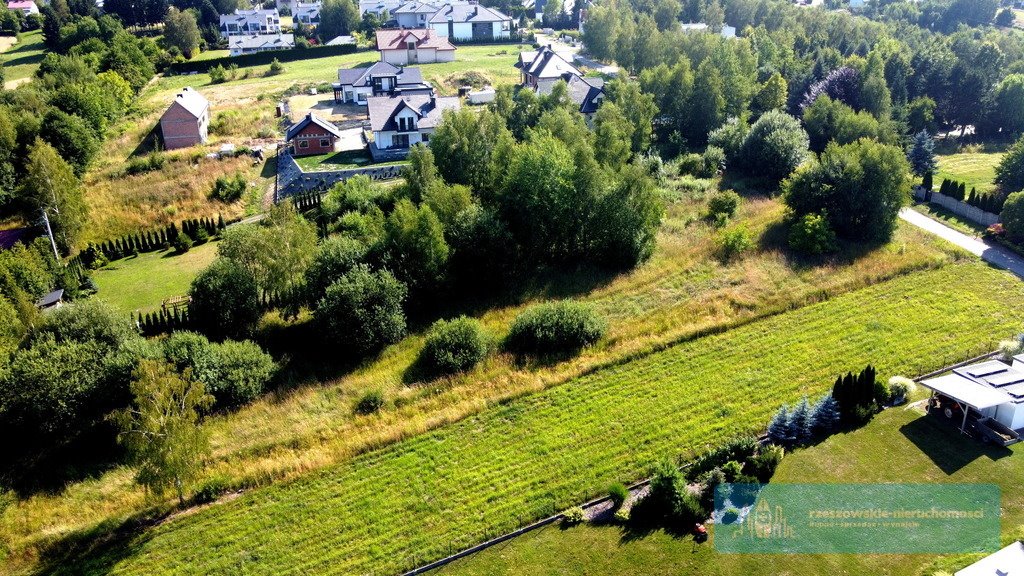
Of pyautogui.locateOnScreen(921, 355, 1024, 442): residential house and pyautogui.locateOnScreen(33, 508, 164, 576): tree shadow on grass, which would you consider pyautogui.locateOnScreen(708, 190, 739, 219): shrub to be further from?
pyautogui.locateOnScreen(33, 508, 164, 576): tree shadow on grass

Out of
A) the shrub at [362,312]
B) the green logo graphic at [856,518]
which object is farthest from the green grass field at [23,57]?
the green logo graphic at [856,518]

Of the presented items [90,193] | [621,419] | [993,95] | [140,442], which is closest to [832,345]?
[621,419]

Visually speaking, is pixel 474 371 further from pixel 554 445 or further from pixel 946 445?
pixel 946 445

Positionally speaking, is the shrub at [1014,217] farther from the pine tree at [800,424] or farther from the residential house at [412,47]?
the residential house at [412,47]

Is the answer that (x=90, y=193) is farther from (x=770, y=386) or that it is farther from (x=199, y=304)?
(x=770, y=386)

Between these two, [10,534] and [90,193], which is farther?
[90,193]

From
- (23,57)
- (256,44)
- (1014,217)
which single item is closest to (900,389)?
(1014,217)
